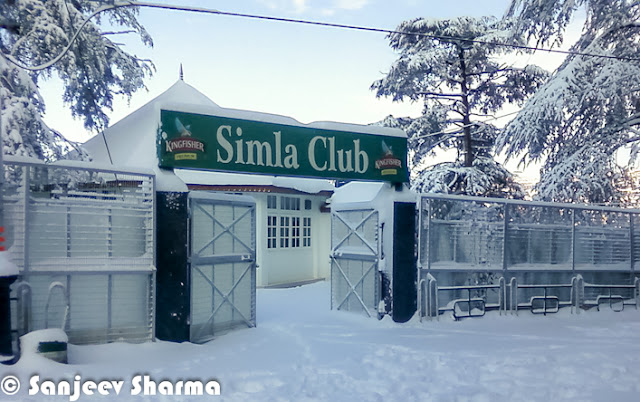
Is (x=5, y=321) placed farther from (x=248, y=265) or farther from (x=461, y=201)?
(x=461, y=201)

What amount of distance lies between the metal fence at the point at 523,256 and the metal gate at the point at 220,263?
3.22 m

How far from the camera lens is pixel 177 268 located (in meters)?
6.91

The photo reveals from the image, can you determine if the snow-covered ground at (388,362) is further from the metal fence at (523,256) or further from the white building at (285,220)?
the white building at (285,220)

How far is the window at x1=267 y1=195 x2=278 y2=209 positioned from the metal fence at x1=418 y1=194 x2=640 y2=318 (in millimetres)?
6229

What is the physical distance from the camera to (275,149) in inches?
313

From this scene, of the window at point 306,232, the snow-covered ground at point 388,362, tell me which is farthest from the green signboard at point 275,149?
the window at point 306,232

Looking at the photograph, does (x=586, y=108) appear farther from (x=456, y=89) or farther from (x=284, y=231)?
(x=284, y=231)

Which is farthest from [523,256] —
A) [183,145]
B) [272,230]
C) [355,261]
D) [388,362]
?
[272,230]

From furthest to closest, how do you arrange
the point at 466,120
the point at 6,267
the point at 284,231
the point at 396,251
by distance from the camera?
the point at 466,120
the point at 284,231
the point at 396,251
the point at 6,267

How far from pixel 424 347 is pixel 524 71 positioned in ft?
40.3

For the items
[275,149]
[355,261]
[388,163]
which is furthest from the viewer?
[355,261]

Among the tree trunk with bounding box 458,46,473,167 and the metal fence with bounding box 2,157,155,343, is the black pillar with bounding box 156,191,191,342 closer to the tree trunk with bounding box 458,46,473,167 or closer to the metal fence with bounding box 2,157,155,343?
the metal fence with bounding box 2,157,155,343

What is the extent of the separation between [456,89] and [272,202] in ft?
25.1

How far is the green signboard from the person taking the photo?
7129 mm
